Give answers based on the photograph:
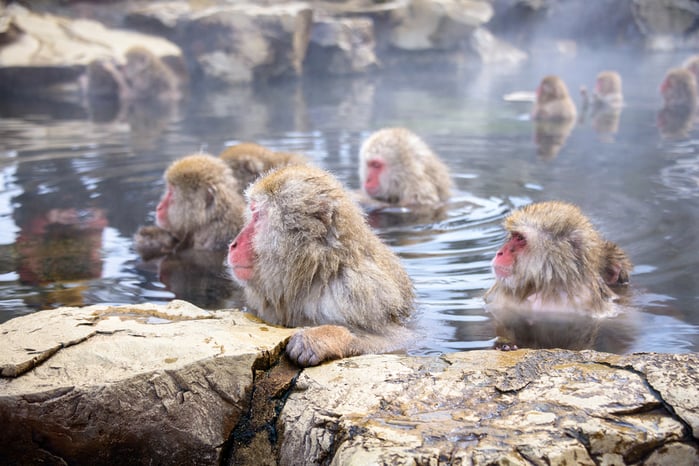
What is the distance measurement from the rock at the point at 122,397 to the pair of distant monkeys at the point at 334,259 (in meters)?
0.30

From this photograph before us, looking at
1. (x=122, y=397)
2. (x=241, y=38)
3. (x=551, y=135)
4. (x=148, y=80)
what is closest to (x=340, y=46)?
(x=241, y=38)

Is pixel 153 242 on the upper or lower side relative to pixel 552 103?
lower

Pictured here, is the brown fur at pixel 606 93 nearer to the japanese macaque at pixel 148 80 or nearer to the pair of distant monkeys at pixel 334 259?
the japanese macaque at pixel 148 80

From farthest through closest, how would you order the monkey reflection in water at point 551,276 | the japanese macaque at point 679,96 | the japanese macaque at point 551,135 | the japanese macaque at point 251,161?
the japanese macaque at point 679,96, the japanese macaque at point 551,135, the japanese macaque at point 251,161, the monkey reflection in water at point 551,276

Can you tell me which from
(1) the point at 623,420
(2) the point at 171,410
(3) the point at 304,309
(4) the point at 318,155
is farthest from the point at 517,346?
(4) the point at 318,155

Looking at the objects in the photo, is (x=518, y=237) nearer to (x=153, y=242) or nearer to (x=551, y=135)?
(x=153, y=242)

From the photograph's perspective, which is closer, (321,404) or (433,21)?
(321,404)

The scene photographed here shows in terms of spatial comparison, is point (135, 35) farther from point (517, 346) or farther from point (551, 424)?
point (551, 424)

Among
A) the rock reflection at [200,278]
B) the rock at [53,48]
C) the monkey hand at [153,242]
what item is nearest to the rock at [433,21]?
the rock at [53,48]

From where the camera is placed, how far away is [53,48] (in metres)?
14.7

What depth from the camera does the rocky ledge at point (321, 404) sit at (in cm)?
215

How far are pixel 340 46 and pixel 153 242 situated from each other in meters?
14.4

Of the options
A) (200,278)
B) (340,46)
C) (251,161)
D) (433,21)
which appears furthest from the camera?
(433,21)

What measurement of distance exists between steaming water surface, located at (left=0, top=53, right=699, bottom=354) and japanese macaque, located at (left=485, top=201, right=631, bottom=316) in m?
0.12
